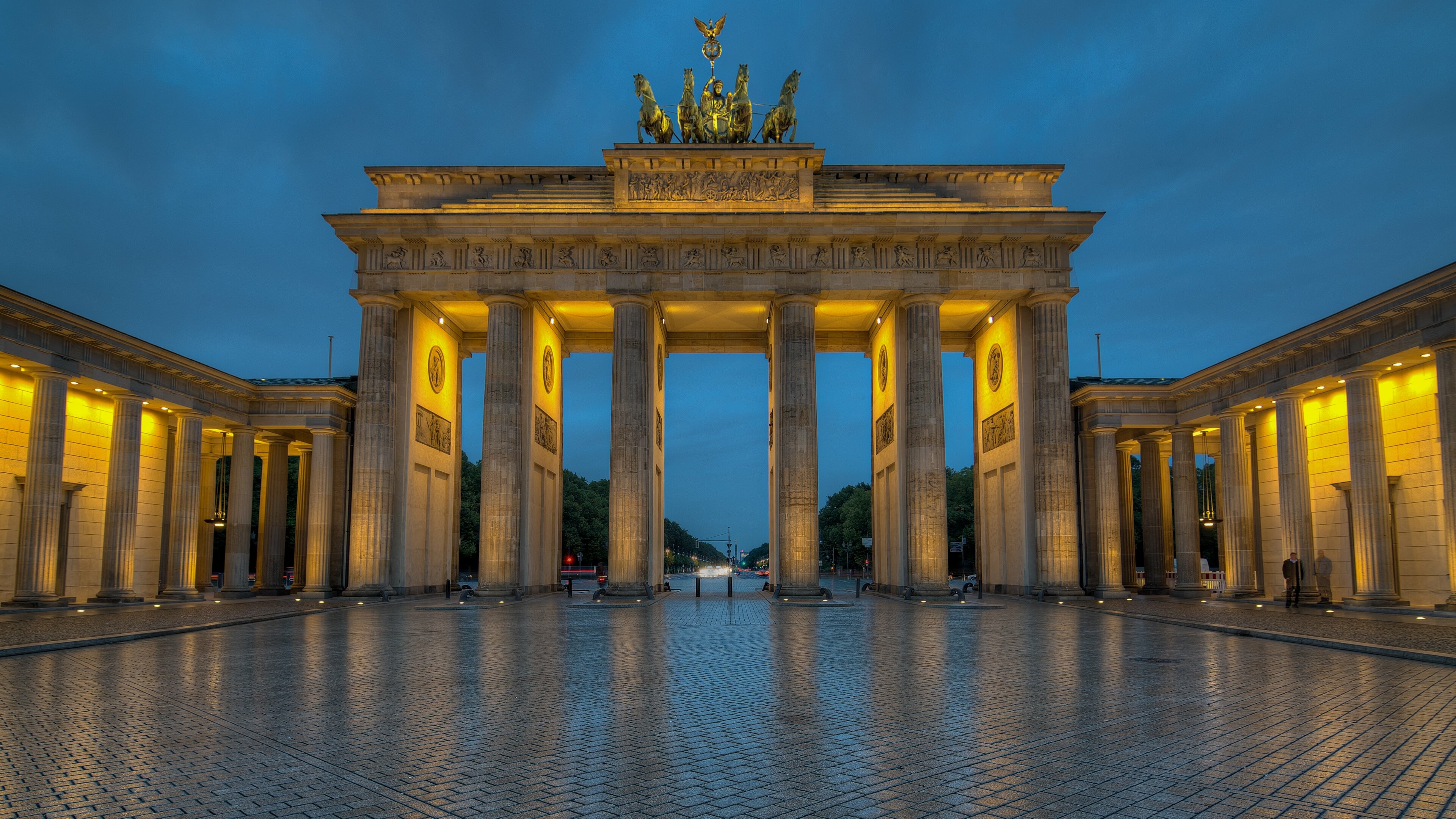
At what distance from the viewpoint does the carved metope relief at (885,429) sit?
38250 mm

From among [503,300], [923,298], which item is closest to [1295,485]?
[923,298]

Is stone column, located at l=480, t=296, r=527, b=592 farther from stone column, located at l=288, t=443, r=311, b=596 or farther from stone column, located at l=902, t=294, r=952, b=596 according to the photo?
stone column, located at l=902, t=294, r=952, b=596

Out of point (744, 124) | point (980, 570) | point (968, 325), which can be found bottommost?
point (980, 570)

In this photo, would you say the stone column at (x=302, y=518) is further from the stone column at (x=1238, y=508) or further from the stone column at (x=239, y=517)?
the stone column at (x=1238, y=508)

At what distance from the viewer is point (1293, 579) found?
89.8 ft

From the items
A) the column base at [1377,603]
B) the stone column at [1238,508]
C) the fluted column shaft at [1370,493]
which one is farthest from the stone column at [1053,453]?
the fluted column shaft at [1370,493]

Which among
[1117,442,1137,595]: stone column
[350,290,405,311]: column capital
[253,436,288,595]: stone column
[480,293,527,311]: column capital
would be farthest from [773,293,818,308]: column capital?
[253,436,288,595]: stone column

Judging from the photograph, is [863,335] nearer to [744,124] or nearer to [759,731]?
[744,124]

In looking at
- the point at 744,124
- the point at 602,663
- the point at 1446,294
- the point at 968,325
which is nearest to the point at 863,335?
the point at 968,325

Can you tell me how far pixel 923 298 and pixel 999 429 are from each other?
7712 millimetres

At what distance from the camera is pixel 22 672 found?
12422 mm

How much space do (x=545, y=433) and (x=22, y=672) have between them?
29.6 m

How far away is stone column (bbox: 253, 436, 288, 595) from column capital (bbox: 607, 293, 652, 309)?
17980 millimetres

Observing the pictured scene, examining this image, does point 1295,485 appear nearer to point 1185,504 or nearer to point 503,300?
point 1185,504
